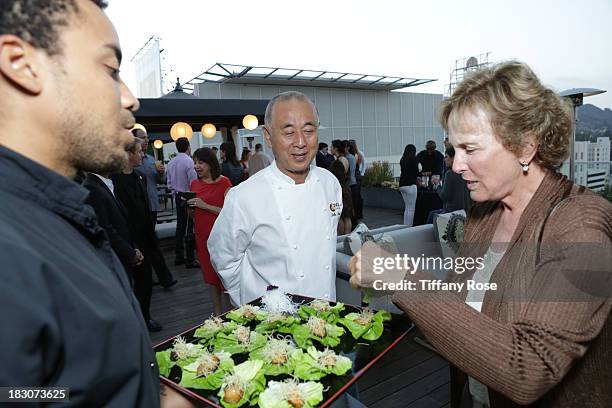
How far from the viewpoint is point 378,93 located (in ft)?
71.5

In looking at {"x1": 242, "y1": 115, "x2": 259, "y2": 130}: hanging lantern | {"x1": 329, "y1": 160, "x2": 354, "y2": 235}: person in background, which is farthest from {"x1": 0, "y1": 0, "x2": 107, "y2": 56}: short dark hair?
{"x1": 242, "y1": 115, "x2": 259, "y2": 130}: hanging lantern

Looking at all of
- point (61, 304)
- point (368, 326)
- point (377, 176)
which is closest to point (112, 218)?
point (368, 326)

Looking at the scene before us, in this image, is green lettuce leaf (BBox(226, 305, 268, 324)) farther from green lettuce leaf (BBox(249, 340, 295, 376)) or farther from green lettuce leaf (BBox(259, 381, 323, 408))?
green lettuce leaf (BBox(259, 381, 323, 408))

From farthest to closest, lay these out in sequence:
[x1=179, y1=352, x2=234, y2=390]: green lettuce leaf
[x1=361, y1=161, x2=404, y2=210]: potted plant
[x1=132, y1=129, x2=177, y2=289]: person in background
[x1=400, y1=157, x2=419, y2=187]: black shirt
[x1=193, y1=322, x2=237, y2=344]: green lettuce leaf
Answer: [x1=361, y1=161, x2=404, y2=210]: potted plant → [x1=400, y1=157, x2=419, y2=187]: black shirt → [x1=132, y1=129, x2=177, y2=289]: person in background → [x1=193, y1=322, x2=237, y2=344]: green lettuce leaf → [x1=179, y1=352, x2=234, y2=390]: green lettuce leaf

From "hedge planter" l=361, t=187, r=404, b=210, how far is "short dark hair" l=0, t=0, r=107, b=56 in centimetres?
1041

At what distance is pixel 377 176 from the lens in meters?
11.8

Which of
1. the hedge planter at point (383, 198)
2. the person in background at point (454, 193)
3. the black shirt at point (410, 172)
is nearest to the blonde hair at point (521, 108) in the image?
the person in background at point (454, 193)

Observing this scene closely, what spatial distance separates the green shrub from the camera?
11.6m

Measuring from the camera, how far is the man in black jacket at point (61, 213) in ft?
1.82

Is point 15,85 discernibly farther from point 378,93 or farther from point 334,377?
point 378,93

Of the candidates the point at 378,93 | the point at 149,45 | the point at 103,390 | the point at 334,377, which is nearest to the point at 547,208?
the point at 334,377

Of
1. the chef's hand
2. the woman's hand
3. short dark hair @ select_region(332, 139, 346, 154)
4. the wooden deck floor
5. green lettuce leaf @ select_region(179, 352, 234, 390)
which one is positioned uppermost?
short dark hair @ select_region(332, 139, 346, 154)

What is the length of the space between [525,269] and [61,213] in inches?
45.0

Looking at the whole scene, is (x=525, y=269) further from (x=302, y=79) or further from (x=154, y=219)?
(x=302, y=79)
